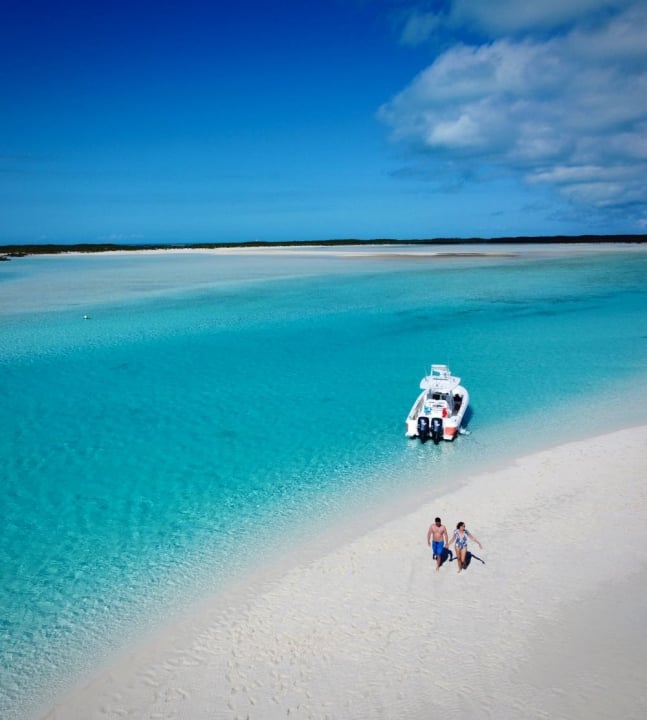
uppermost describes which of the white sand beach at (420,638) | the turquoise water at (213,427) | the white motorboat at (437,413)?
the white motorboat at (437,413)

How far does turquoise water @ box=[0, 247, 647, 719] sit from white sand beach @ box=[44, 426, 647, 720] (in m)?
1.17

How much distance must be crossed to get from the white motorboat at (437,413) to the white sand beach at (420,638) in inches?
179

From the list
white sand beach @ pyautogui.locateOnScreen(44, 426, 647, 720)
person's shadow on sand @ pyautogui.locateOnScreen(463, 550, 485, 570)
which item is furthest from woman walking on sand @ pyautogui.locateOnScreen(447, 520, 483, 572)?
white sand beach @ pyautogui.locateOnScreen(44, 426, 647, 720)

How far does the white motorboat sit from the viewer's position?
54.0ft

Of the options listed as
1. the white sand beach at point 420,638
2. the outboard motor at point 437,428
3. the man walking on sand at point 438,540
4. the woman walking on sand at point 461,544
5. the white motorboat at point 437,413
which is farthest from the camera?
the white motorboat at point 437,413

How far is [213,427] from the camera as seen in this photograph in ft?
61.2

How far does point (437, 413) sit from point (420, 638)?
857 cm

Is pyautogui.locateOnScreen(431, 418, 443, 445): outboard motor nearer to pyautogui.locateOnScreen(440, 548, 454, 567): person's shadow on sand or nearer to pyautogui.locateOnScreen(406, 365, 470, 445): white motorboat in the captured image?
pyautogui.locateOnScreen(406, 365, 470, 445): white motorboat

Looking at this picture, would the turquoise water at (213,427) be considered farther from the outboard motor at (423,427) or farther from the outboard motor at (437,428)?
the outboard motor at (437,428)

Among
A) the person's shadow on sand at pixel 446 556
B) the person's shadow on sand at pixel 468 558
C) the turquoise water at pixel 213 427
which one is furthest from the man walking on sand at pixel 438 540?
the turquoise water at pixel 213 427

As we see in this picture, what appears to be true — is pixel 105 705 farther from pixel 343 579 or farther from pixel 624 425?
pixel 624 425

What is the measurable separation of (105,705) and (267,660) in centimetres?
236

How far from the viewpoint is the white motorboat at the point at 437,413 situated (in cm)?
1647

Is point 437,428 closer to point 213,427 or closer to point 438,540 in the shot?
point 438,540
